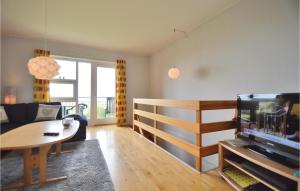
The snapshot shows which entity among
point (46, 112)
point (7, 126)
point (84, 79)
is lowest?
point (7, 126)

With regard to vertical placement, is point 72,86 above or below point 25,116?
above

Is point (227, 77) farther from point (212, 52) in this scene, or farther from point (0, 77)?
point (0, 77)

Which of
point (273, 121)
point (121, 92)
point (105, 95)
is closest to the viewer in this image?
point (273, 121)

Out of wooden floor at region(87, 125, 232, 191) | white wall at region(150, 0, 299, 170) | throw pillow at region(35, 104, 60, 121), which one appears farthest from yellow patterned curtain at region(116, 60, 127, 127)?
wooden floor at region(87, 125, 232, 191)

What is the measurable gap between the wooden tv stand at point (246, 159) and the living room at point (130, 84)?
0.02 m

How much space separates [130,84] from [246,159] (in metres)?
4.11

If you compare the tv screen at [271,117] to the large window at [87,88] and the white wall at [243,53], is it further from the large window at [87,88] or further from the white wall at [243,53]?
the large window at [87,88]

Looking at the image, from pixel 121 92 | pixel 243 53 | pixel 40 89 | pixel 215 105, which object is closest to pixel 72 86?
pixel 40 89

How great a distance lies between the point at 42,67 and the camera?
237 centimetres

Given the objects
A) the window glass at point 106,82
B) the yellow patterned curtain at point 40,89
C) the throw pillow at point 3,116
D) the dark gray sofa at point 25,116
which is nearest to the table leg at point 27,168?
the dark gray sofa at point 25,116

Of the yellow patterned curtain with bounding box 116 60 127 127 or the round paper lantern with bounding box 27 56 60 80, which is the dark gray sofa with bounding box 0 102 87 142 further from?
the yellow patterned curtain with bounding box 116 60 127 127

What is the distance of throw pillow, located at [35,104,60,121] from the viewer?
3.33 m

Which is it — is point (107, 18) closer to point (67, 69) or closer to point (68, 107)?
point (67, 69)

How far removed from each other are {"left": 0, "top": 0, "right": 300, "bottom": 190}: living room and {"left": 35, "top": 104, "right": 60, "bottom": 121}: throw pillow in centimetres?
3
